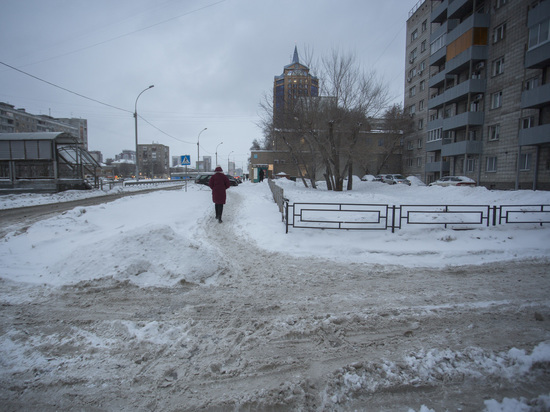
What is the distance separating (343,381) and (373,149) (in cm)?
2396

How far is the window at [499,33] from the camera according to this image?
2306 centimetres

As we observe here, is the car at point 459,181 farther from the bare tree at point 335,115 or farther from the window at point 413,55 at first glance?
the window at point 413,55

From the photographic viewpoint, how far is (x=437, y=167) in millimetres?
32500

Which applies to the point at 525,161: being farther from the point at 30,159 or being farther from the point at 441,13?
the point at 30,159

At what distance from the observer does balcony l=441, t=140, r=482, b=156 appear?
83.6 feet

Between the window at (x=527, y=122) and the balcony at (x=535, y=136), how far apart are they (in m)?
1.80

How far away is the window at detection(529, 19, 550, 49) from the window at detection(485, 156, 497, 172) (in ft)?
28.3

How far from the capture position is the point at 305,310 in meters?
3.72

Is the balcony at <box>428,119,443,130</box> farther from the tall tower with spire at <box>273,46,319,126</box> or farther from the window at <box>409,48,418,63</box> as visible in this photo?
the tall tower with spire at <box>273,46,319,126</box>

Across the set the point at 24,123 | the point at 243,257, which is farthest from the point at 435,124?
the point at 24,123

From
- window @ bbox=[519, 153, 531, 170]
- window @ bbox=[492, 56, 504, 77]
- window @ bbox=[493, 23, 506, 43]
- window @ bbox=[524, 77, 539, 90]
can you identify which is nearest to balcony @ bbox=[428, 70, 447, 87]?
window @ bbox=[493, 23, 506, 43]

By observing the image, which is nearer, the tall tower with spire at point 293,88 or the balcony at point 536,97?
the balcony at point 536,97

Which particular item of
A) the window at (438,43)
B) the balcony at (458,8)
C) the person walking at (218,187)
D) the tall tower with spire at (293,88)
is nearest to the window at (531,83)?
the balcony at (458,8)

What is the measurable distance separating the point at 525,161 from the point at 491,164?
348cm
